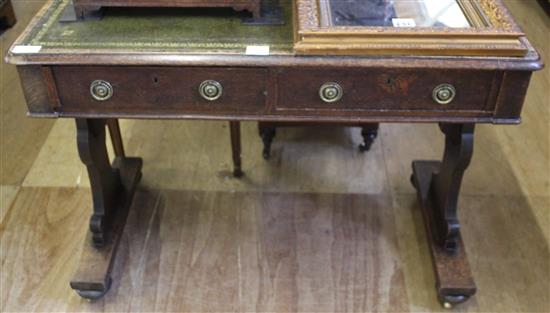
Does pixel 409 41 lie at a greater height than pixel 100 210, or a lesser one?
greater

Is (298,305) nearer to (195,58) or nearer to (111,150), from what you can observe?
(195,58)

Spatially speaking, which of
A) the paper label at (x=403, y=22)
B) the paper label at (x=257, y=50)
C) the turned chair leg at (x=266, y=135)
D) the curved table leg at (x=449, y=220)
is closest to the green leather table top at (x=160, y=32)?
the paper label at (x=257, y=50)

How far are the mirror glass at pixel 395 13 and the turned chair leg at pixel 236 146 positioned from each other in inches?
22.6

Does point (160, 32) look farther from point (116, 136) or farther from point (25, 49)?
point (116, 136)

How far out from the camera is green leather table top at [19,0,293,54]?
106cm

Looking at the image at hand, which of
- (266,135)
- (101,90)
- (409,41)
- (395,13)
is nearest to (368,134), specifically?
(266,135)

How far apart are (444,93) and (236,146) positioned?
76 cm

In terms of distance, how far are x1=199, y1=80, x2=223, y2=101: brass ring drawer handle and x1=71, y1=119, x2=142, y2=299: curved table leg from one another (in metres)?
0.35

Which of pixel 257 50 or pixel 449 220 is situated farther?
pixel 449 220

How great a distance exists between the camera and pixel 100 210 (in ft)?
4.79

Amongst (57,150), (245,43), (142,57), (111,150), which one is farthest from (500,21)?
(57,150)

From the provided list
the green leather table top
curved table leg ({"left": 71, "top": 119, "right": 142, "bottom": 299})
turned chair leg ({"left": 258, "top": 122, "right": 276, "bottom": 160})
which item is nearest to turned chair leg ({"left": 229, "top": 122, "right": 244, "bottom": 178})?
turned chair leg ({"left": 258, "top": 122, "right": 276, "bottom": 160})

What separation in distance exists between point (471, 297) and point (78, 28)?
1089 mm

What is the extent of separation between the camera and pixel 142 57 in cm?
103
